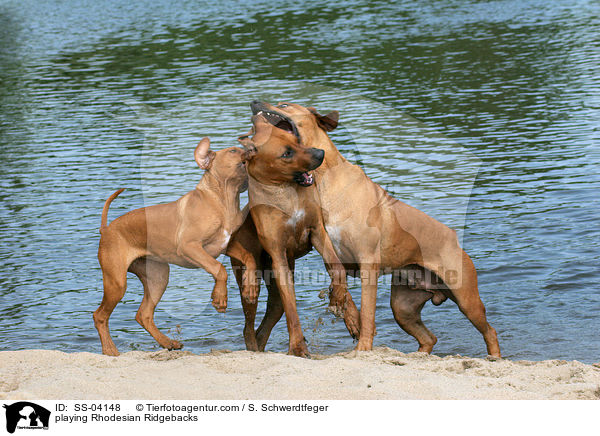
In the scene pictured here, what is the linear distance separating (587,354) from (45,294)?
19.8ft

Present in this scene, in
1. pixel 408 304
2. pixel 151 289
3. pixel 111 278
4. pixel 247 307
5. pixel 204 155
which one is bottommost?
pixel 408 304

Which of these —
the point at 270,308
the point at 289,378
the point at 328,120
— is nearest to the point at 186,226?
the point at 270,308

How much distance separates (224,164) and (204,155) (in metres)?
0.18

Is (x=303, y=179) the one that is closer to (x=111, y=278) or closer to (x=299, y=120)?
(x=299, y=120)

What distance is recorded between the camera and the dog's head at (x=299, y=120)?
6.68m

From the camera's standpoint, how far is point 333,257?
6.67 m

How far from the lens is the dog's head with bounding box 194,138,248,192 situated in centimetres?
691

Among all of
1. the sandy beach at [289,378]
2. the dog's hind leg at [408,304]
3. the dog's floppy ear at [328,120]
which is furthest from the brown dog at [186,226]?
the dog's hind leg at [408,304]

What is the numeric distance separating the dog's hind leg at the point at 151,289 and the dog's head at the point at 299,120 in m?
1.52

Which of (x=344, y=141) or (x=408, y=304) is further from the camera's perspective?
(x=344, y=141)

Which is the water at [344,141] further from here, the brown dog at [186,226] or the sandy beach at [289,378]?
the brown dog at [186,226]

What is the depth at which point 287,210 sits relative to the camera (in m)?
6.62

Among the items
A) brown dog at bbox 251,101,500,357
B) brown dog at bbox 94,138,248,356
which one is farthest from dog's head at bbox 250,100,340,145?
brown dog at bbox 94,138,248,356
